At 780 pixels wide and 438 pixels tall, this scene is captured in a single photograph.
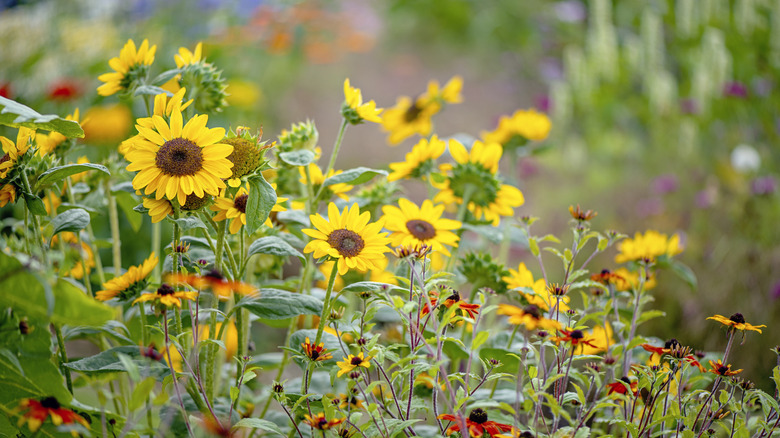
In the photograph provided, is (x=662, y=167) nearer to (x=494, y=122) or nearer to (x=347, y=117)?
(x=494, y=122)

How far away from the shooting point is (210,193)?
0.79 metres

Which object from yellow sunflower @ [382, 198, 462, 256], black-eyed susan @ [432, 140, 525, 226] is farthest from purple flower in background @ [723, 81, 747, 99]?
yellow sunflower @ [382, 198, 462, 256]

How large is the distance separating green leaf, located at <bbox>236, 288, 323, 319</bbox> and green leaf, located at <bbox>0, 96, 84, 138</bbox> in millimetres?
333

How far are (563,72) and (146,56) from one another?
4557 millimetres

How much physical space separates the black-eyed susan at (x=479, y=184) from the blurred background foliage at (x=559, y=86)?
45 cm

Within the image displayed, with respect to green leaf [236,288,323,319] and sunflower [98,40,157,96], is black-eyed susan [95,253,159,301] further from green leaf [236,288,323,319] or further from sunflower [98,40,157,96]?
sunflower [98,40,157,96]

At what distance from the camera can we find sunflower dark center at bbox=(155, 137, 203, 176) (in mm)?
796

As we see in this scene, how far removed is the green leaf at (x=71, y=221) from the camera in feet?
2.76

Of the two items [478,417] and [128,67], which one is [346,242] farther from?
[128,67]

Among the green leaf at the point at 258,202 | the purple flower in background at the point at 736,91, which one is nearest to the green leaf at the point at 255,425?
the green leaf at the point at 258,202

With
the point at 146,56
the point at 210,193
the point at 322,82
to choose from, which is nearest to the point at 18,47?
the point at 322,82

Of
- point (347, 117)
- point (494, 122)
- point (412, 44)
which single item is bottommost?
point (347, 117)

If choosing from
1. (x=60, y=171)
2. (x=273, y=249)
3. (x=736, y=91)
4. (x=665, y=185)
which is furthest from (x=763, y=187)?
(x=60, y=171)

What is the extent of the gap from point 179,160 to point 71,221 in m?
0.19
